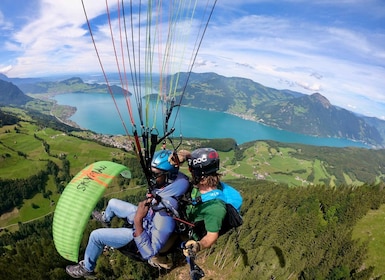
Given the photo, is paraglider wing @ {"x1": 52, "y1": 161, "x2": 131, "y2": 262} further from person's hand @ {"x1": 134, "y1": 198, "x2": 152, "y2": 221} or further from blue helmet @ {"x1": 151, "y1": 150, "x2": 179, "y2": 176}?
blue helmet @ {"x1": 151, "y1": 150, "x2": 179, "y2": 176}

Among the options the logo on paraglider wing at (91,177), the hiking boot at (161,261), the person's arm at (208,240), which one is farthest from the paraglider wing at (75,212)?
the person's arm at (208,240)

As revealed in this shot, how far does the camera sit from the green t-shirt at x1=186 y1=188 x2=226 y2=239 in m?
4.81

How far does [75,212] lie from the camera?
5.18 meters

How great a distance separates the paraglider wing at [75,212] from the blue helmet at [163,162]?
1.05m

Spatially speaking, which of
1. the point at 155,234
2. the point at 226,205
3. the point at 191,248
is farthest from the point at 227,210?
the point at 155,234

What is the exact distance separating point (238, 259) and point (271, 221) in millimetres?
14997

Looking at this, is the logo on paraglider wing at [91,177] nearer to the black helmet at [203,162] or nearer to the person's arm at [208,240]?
the black helmet at [203,162]

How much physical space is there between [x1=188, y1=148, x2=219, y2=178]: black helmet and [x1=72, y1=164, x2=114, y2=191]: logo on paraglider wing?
69.8 inches

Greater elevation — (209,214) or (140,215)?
(209,214)

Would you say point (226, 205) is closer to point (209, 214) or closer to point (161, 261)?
point (209, 214)

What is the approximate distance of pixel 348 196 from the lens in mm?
54500

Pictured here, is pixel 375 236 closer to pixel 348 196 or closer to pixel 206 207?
pixel 348 196

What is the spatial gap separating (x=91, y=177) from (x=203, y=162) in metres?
2.38

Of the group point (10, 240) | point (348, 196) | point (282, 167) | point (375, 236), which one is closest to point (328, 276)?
point (375, 236)
